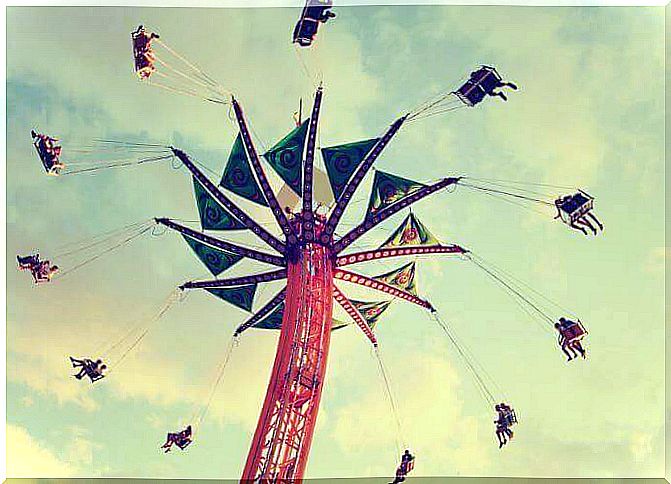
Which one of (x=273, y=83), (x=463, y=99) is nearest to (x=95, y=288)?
(x=273, y=83)

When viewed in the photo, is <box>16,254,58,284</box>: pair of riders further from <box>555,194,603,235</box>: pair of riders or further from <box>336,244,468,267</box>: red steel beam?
<box>555,194,603,235</box>: pair of riders

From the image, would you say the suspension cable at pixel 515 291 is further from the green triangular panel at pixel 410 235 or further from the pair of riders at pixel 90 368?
the pair of riders at pixel 90 368

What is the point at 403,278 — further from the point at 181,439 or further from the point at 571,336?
the point at 181,439

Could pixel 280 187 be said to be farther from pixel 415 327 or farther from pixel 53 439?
pixel 53 439

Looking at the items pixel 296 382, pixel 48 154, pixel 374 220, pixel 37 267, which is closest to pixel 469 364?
pixel 374 220

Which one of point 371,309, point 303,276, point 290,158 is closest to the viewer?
point 303,276

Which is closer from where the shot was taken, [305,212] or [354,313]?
[305,212]

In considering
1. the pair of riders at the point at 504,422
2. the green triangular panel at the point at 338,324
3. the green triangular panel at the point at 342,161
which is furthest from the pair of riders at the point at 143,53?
the pair of riders at the point at 504,422
